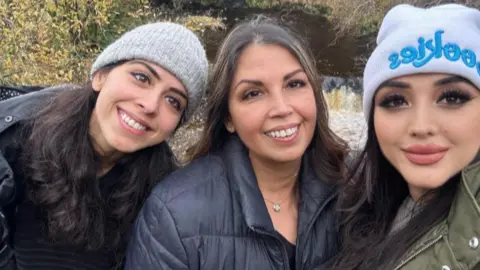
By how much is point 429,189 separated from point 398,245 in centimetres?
24

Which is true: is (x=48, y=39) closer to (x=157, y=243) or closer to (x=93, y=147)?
(x=93, y=147)

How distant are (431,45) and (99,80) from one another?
5.14 ft

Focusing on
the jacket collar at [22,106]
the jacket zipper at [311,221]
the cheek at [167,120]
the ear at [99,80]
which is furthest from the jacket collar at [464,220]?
the jacket collar at [22,106]

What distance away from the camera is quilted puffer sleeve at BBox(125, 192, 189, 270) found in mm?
1912

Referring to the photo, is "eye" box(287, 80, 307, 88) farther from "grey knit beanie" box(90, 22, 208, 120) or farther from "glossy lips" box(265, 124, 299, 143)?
"grey knit beanie" box(90, 22, 208, 120)

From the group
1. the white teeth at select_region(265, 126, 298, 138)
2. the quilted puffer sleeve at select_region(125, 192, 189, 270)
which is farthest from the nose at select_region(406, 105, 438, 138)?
the quilted puffer sleeve at select_region(125, 192, 189, 270)

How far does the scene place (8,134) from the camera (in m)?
2.30

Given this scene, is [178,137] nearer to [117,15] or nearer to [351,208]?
[117,15]

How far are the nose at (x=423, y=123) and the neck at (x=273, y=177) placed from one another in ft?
2.38

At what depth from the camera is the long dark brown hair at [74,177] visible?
2.38 m

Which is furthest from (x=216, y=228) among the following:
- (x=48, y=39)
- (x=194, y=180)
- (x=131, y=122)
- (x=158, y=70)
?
(x=48, y=39)

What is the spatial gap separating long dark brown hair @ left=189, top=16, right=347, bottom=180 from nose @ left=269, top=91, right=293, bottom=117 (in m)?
0.19

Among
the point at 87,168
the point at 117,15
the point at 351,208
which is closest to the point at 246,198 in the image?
the point at 351,208

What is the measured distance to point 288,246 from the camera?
82.0 inches
